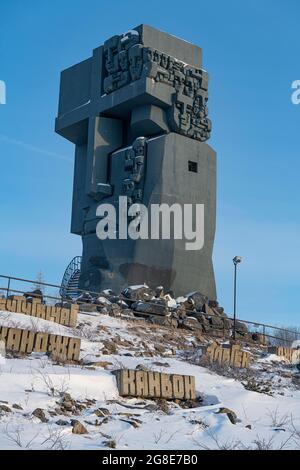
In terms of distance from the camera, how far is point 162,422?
1130cm

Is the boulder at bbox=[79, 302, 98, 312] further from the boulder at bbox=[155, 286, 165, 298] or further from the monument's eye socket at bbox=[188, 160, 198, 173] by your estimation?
the monument's eye socket at bbox=[188, 160, 198, 173]

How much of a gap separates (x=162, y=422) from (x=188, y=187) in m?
26.8

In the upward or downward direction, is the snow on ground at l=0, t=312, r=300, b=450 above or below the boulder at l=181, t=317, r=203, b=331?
below

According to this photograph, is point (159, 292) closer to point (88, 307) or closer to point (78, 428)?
point (88, 307)

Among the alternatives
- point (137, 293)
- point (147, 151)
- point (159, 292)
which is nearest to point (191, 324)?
point (137, 293)

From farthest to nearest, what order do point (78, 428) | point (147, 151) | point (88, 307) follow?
point (147, 151)
point (88, 307)
point (78, 428)

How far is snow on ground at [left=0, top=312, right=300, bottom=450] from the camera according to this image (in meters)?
9.70

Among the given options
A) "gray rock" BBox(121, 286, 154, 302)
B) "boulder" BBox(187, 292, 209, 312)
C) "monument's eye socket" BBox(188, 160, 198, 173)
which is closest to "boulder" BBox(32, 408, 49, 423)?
"gray rock" BBox(121, 286, 154, 302)

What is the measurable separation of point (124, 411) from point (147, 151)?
26.8 metres

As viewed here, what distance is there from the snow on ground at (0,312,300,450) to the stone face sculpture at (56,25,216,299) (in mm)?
18850

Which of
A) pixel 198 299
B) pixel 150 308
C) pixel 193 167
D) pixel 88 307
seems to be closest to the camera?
pixel 88 307

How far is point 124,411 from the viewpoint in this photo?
11.8m
